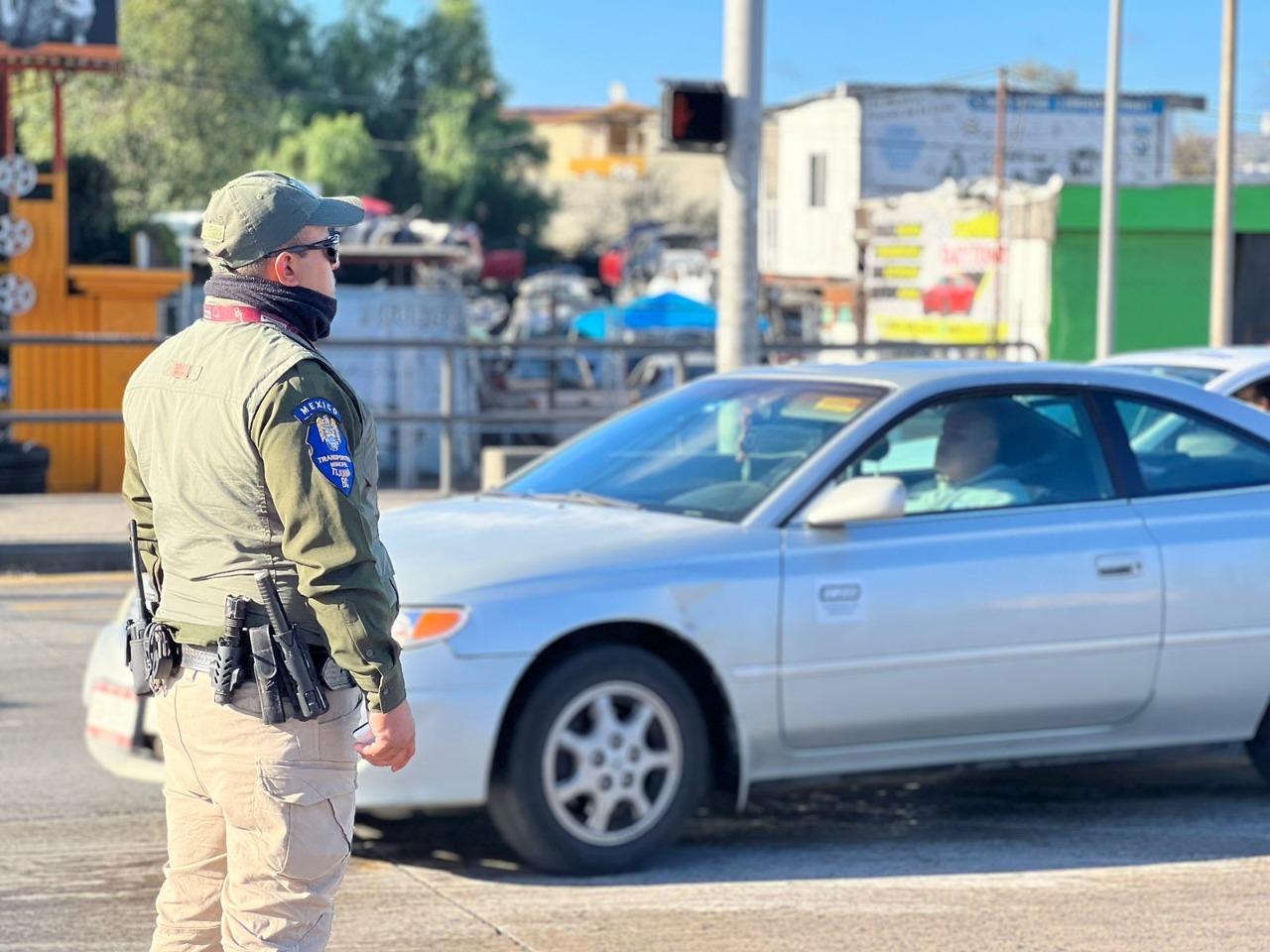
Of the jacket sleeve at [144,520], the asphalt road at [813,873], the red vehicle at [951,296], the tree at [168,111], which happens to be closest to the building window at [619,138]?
the tree at [168,111]

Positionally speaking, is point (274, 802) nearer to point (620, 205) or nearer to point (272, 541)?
point (272, 541)

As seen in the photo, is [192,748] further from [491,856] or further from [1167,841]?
[1167,841]

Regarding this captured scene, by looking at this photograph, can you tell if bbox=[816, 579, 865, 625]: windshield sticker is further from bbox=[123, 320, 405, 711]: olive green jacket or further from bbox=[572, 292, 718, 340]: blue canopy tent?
bbox=[572, 292, 718, 340]: blue canopy tent

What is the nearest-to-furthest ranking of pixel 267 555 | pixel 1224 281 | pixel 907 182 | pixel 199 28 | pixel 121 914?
pixel 267 555 → pixel 121 914 → pixel 1224 281 → pixel 907 182 → pixel 199 28

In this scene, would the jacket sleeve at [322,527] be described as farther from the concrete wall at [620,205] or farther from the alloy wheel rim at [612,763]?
the concrete wall at [620,205]

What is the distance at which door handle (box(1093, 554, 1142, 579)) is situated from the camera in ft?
18.9

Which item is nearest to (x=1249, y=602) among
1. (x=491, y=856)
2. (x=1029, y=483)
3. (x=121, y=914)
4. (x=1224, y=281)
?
(x=1029, y=483)

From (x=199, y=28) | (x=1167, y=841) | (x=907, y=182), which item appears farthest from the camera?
(x=199, y=28)

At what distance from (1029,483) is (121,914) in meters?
3.08

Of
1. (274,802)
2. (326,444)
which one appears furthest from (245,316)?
(274,802)

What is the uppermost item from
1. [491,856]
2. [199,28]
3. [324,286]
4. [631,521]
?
[199,28]

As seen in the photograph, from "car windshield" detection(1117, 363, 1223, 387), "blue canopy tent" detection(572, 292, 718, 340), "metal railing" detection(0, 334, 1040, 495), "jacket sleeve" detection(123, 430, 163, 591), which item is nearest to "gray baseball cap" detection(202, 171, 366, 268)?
"jacket sleeve" detection(123, 430, 163, 591)

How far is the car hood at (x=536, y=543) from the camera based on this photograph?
5215 mm

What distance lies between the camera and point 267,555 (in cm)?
310
